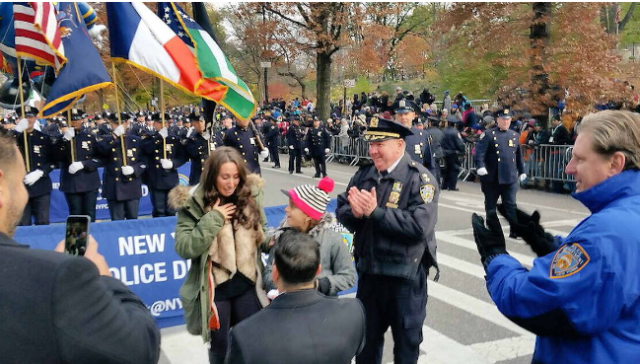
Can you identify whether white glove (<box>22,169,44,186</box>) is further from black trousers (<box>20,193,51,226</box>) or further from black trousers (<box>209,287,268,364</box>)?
black trousers (<box>209,287,268,364</box>)

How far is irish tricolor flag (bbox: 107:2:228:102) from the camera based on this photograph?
6812 mm

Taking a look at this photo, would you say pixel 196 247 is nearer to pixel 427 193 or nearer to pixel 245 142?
pixel 427 193

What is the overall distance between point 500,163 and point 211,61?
213 inches

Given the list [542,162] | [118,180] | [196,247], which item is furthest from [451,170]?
[196,247]

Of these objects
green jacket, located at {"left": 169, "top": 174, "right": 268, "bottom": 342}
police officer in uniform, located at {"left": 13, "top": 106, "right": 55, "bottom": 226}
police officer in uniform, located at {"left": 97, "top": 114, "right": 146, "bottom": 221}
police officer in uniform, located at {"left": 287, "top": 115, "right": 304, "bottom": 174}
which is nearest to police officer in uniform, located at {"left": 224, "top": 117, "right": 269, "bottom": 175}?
police officer in uniform, located at {"left": 97, "top": 114, "right": 146, "bottom": 221}

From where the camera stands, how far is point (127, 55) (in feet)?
23.0

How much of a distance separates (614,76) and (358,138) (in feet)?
32.6

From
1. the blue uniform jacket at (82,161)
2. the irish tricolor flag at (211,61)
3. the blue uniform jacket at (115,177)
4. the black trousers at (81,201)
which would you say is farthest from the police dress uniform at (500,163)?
the black trousers at (81,201)

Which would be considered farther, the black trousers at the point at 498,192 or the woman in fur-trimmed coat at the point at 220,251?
the black trousers at the point at 498,192

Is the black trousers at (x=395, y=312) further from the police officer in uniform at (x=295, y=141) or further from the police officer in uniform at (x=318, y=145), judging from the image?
the police officer in uniform at (x=295, y=141)

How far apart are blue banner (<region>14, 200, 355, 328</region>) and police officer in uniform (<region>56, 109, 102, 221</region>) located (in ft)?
13.6

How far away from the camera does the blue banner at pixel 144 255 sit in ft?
18.7

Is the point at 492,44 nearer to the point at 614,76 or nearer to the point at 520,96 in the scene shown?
the point at 520,96

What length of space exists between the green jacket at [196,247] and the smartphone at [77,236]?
62.5 inches
